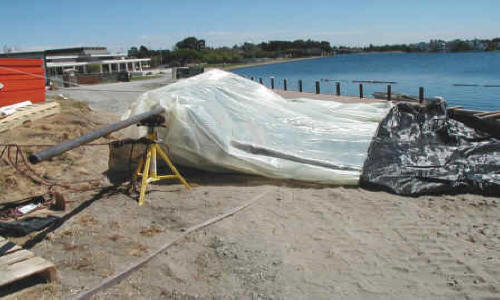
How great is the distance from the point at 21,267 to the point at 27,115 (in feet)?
22.3

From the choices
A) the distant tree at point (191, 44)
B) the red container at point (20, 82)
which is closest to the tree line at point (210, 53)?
the distant tree at point (191, 44)

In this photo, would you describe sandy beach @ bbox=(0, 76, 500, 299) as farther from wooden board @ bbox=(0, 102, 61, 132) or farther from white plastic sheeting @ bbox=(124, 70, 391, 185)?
wooden board @ bbox=(0, 102, 61, 132)

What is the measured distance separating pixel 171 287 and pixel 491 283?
2.79 m

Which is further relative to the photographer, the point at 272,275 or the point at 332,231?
the point at 332,231

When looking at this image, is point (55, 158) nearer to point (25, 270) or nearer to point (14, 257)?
point (14, 257)

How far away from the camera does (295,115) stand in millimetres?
8047

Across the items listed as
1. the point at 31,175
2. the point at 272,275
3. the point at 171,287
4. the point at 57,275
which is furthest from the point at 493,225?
the point at 31,175

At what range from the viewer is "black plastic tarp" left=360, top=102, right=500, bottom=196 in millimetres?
6109

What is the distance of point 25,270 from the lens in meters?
3.71

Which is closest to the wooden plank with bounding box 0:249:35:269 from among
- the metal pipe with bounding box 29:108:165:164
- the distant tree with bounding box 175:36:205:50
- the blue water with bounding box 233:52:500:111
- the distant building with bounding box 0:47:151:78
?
the metal pipe with bounding box 29:108:165:164

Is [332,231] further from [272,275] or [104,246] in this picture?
[104,246]

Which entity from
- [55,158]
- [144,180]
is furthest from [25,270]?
[55,158]

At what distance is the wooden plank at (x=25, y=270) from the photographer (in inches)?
142

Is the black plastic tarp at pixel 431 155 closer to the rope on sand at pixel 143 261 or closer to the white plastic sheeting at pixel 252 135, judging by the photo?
the white plastic sheeting at pixel 252 135
